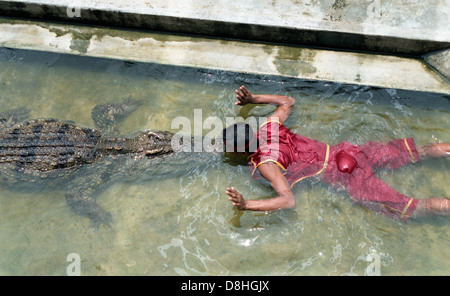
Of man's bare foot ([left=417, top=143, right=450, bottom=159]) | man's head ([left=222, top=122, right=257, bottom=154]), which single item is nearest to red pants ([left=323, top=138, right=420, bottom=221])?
man's bare foot ([left=417, top=143, right=450, bottom=159])

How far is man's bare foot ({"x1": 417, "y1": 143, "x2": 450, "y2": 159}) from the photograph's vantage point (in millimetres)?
4005

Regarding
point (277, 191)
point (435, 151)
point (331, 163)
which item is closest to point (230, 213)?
point (277, 191)

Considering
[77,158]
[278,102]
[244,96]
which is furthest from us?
[77,158]

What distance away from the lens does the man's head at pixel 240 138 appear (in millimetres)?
3641

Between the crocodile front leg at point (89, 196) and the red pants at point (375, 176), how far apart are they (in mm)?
2598

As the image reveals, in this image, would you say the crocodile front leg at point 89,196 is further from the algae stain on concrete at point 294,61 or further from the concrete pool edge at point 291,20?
→ the algae stain on concrete at point 294,61

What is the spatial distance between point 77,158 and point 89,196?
495mm

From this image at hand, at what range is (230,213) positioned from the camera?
407 cm

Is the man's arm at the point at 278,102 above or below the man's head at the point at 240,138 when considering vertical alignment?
above

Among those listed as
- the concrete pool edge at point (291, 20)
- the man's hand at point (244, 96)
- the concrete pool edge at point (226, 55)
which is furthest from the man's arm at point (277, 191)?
the concrete pool edge at point (291, 20)

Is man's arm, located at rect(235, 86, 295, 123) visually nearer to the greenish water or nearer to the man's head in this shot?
the greenish water

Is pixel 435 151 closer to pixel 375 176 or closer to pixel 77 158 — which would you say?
pixel 375 176

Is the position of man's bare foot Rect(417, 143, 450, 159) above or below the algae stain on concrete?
below

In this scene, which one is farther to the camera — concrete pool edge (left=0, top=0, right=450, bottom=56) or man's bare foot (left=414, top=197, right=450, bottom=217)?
concrete pool edge (left=0, top=0, right=450, bottom=56)
